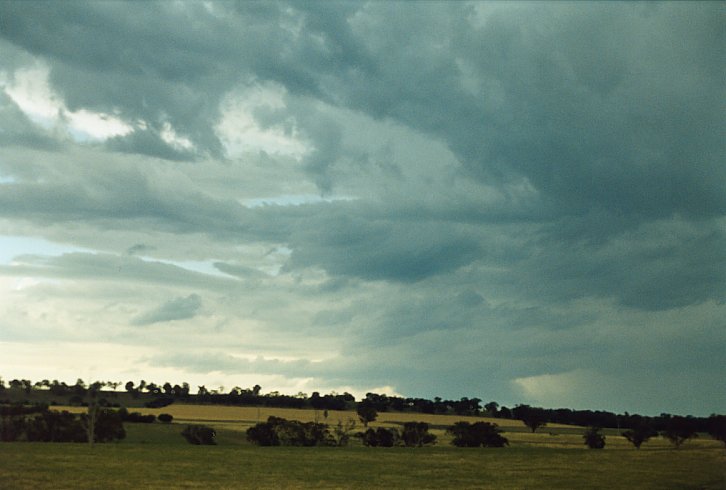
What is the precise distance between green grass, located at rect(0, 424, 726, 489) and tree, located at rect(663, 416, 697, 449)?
198ft

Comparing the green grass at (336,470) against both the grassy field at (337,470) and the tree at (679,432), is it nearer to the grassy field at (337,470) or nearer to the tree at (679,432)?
the grassy field at (337,470)

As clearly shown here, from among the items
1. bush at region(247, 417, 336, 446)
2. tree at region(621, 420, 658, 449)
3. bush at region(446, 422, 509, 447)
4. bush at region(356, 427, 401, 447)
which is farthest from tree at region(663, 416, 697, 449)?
bush at region(247, 417, 336, 446)

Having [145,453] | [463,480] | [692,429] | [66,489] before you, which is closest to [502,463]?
[463,480]

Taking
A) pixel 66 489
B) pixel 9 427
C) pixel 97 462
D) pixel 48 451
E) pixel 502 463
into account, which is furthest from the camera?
pixel 9 427

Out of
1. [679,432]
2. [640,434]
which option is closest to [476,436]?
[640,434]

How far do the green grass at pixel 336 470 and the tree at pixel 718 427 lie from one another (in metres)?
60.8

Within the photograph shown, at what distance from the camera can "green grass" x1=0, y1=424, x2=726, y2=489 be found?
51.9 m

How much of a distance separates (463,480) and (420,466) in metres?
16.0

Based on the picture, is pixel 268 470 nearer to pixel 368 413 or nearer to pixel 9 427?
pixel 9 427

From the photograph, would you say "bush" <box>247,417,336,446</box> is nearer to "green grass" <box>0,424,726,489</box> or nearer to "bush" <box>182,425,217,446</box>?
"bush" <box>182,425,217,446</box>

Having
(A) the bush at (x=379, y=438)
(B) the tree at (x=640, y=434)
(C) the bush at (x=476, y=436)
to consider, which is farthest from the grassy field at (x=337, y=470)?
(B) the tree at (x=640, y=434)

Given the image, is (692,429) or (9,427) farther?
(692,429)

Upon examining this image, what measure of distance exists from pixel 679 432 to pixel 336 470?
94.6m

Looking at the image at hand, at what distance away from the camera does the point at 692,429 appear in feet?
463
